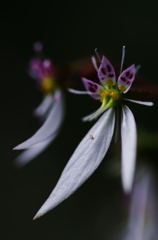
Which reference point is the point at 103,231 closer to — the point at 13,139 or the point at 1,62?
the point at 13,139

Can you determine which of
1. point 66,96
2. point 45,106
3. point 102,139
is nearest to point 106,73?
point 102,139

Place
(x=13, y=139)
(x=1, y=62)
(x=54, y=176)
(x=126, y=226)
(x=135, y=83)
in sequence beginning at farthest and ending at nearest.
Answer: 1. (x=1, y=62)
2. (x=13, y=139)
3. (x=54, y=176)
4. (x=126, y=226)
5. (x=135, y=83)

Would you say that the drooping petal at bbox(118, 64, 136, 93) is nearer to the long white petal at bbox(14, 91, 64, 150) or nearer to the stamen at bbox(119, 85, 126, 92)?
the stamen at bbox(119, 85, 126, 92)

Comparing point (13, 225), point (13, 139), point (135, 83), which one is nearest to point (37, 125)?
point (13, 139)

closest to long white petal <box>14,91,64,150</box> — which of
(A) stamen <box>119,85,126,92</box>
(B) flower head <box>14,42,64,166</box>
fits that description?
(B) flower head <box>14,42,64,166</box>

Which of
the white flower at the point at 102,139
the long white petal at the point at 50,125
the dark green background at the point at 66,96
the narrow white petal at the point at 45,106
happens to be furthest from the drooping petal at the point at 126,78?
the dark green background at the point at 66,96

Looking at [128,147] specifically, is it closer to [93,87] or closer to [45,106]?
[93,87]

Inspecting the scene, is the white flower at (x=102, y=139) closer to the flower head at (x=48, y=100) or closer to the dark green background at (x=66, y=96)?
the flower head at (x=48, y=100)
